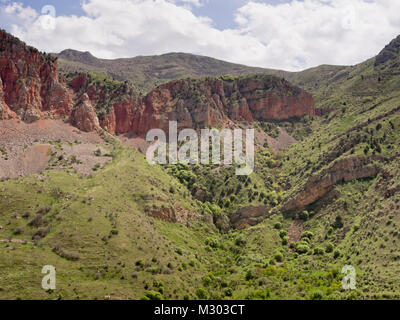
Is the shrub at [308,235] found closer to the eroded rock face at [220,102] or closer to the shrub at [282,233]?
the shrub at [282,233]

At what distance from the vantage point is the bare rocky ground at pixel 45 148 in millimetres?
92438

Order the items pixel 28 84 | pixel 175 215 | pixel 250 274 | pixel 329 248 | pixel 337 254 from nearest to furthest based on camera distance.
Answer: pixel 250 274 → pixel 337 254 → pixel 329 248 → pixel 175 215 → pixel 28 84

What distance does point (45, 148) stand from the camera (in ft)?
340

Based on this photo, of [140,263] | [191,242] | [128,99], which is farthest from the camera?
[128,99]

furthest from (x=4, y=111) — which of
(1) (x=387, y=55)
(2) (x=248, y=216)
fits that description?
(1) (x=387, y=55)

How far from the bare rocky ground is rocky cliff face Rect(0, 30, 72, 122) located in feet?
18.6

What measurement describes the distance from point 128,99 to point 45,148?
193 feet

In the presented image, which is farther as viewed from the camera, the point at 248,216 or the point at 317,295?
the point at 248,216

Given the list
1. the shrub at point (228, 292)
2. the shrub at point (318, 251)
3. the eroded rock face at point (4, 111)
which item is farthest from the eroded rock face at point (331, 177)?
the eroded rock face at point (4, 111)

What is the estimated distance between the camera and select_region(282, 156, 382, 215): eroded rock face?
95.2 metres

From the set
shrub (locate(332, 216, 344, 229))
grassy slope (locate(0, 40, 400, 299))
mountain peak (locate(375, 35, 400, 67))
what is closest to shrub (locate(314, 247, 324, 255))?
grassy slope (locate(0, 40, 400, 299))

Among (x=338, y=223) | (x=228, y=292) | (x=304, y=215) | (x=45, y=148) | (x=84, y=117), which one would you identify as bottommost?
(x=228, y=292)

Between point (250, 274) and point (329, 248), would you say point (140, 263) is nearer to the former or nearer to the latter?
point (250, 274)

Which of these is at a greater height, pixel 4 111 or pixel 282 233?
pixel 4 111
